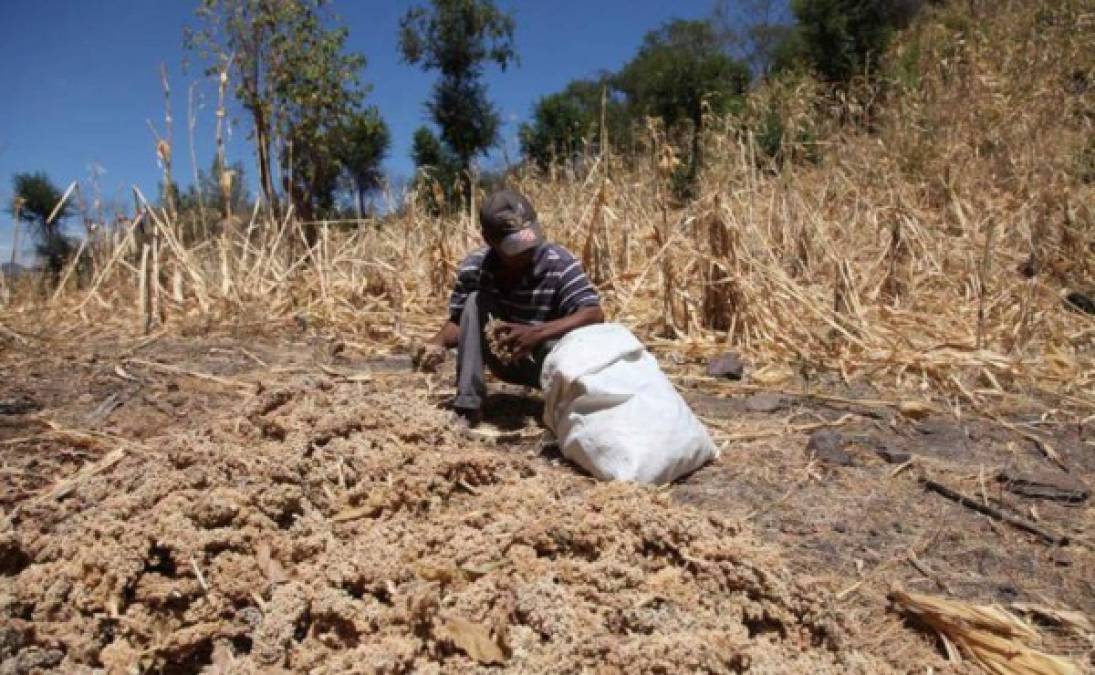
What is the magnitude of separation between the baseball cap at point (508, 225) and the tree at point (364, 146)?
10.4 metres

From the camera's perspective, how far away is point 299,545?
1.82 m

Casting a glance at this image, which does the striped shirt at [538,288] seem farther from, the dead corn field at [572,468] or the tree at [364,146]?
the tree at [364,146]

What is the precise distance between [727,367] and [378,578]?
2.05m

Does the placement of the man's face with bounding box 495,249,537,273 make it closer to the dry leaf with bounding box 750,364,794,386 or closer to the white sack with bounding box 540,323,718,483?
the white sack with bounding box 540,323,718,483

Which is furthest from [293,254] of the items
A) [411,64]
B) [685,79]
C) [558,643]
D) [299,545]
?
[411,64]

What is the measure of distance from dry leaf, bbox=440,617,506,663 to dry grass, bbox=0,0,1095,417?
6.97ft

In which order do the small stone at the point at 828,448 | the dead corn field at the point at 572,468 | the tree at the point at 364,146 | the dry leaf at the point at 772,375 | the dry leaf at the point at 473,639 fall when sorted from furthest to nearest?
the tree at the point at 364,146 < the dry leaf at the point at 772,375 < the small stone at the point at 828,448 < the dead corn field at the point at 572,468 < the dry leaf at the point at 473,639

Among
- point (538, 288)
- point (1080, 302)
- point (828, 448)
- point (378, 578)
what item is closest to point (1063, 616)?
point (828, 448)

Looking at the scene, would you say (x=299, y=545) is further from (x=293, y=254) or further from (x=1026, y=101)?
(x=1026, y=101)

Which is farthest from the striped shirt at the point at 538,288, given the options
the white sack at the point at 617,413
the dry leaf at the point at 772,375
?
the dry leaf at the point at 772,375

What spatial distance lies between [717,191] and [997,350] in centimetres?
147

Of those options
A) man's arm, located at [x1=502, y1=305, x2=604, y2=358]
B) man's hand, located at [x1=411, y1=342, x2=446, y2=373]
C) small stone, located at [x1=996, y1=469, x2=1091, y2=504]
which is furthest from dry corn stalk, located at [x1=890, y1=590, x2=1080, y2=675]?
man's hand, located at [x1=411, y1=342, x2=446, y2=373]

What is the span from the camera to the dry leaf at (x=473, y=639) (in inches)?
56.3

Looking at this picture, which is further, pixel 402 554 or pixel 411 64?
pixel 411 64
